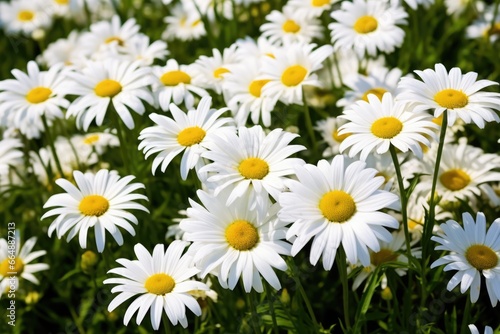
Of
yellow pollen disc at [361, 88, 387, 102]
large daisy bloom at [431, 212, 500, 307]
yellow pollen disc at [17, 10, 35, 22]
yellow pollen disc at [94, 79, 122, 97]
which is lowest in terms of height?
large daisy bloom at [431, 212, 500, 307]

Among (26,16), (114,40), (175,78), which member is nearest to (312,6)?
(175,78)

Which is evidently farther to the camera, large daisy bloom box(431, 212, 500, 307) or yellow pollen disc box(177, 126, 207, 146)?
yellow pollen disc box(177, 126, 207, 146)

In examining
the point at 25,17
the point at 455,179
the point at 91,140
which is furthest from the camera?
the point at 25,17

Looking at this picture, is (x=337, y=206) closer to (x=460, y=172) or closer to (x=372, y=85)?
(x=460, y=172)

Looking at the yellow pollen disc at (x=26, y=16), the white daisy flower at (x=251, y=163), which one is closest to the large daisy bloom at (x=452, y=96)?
the white daisy flower at (x=251, y=163)

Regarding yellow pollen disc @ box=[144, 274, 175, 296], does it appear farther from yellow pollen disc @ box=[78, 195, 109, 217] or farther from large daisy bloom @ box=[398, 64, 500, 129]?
large daisy bloom @ box=[398, 64, 500, 129]

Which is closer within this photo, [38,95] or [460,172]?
[460,172]

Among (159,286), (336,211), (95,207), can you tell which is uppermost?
(336,211)

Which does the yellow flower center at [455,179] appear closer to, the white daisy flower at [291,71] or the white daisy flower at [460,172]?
the white daisy flower at [460,172]

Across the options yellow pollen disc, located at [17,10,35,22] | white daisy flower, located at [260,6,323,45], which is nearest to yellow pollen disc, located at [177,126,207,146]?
white daisy flower, located at [260,6,323,45]
